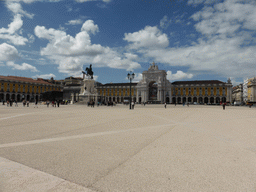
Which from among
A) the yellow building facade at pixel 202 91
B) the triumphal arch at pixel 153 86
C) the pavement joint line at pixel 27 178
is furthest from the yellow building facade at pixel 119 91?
the pavement joint line at pixel 27 178

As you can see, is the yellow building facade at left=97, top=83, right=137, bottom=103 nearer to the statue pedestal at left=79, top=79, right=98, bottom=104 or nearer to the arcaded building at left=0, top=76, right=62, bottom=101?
the arcaded building at left=0, top=76, right=62, bottom=101

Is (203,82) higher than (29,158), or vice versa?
(203,82)

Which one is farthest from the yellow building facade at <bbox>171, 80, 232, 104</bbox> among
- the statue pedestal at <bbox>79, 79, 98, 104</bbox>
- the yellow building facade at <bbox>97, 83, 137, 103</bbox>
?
the statue pedestal at <bbox>79, 79, 98, 104</bbox>

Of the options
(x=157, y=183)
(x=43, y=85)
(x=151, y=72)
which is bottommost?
(x=157, y=183)

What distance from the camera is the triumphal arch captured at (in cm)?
7800

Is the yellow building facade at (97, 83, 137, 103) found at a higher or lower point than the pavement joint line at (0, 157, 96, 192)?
higher

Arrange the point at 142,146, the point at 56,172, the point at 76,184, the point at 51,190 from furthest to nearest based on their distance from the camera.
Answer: the point at 142,146, the point at 56,172, the point at 76,184, the point at 51,190

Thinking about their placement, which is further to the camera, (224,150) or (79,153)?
(224,150)

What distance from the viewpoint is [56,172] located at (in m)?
2.80

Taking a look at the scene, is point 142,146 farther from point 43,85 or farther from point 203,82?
point 43,85

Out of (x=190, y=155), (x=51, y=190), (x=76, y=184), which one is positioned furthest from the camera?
(x=190, y=155)

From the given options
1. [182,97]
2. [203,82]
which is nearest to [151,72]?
[182,97]

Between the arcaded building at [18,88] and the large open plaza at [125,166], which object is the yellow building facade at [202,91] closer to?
the arcaded building at [18,88]

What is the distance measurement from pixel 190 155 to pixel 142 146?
1.21m
